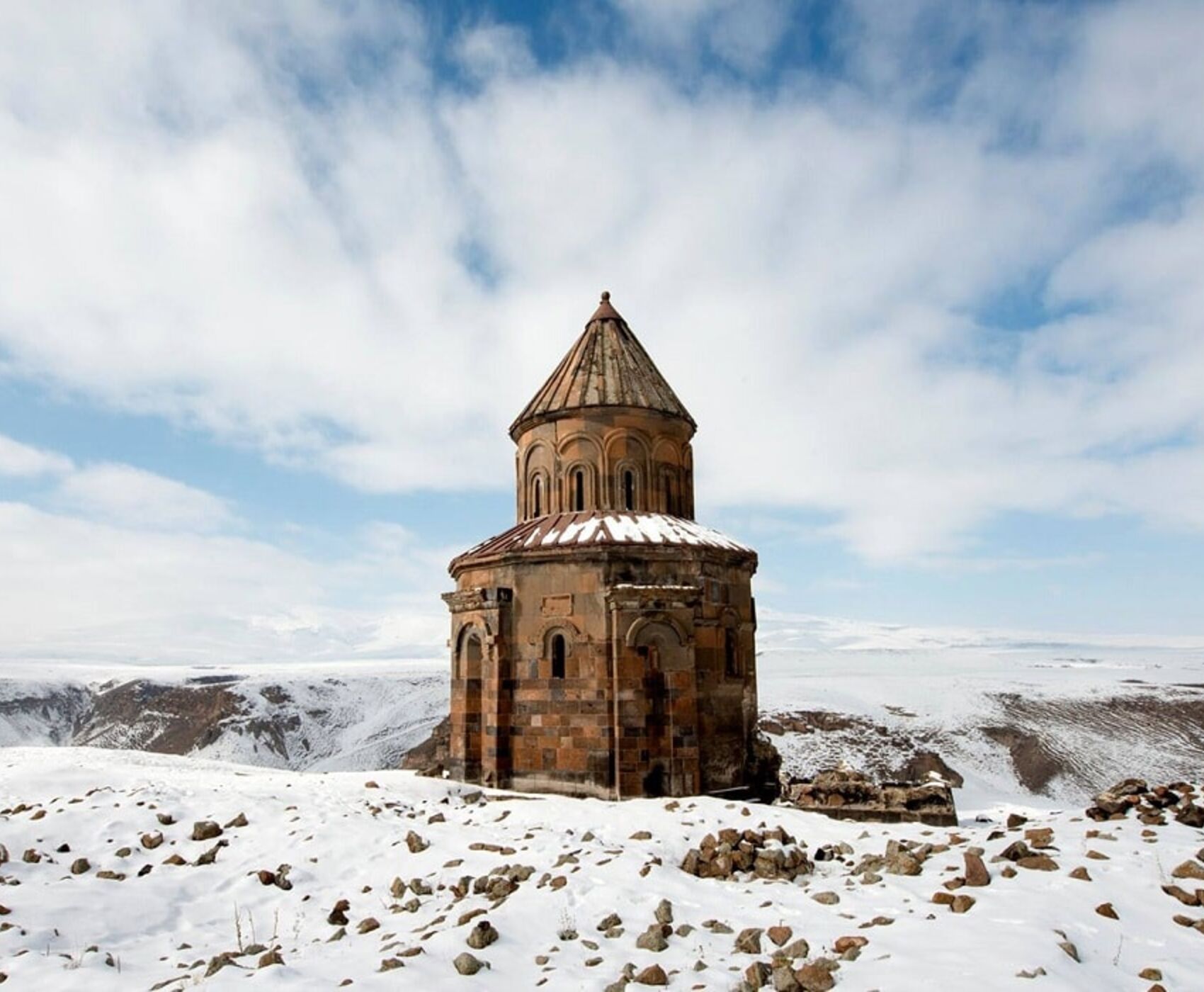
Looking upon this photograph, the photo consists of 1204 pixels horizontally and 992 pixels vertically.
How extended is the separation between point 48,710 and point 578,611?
70.6 metres

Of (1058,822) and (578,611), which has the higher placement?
(578,611)

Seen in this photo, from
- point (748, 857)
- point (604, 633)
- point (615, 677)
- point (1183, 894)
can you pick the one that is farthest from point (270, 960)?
point (604, 633)

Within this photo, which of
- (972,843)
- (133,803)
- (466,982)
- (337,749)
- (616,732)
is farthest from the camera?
(337,749)

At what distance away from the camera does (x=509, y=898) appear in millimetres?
8453

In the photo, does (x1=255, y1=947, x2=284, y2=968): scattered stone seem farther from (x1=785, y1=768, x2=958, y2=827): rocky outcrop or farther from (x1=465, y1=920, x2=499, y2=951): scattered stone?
(x1=785, y1=768, x2=958, y2=827): rocky outcrop

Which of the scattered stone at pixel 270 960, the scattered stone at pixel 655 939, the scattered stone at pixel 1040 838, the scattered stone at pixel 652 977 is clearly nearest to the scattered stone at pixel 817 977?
the scattered stone at pixel 652 977

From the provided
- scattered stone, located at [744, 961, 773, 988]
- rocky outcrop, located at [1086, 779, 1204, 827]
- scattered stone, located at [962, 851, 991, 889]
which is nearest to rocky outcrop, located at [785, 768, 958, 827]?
rocky outcrop, located at [1086, 779, 1204, 827]

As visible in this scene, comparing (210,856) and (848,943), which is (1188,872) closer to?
(848,943)

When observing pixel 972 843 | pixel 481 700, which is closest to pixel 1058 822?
pixel 972 843

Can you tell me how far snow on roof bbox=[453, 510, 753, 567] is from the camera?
14688 mm

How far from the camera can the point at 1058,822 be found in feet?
31.8

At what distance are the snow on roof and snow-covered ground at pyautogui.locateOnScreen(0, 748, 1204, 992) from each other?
4151 millimetres

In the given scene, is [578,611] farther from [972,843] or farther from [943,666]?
→ [943,666]

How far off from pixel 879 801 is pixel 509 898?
732 cm
